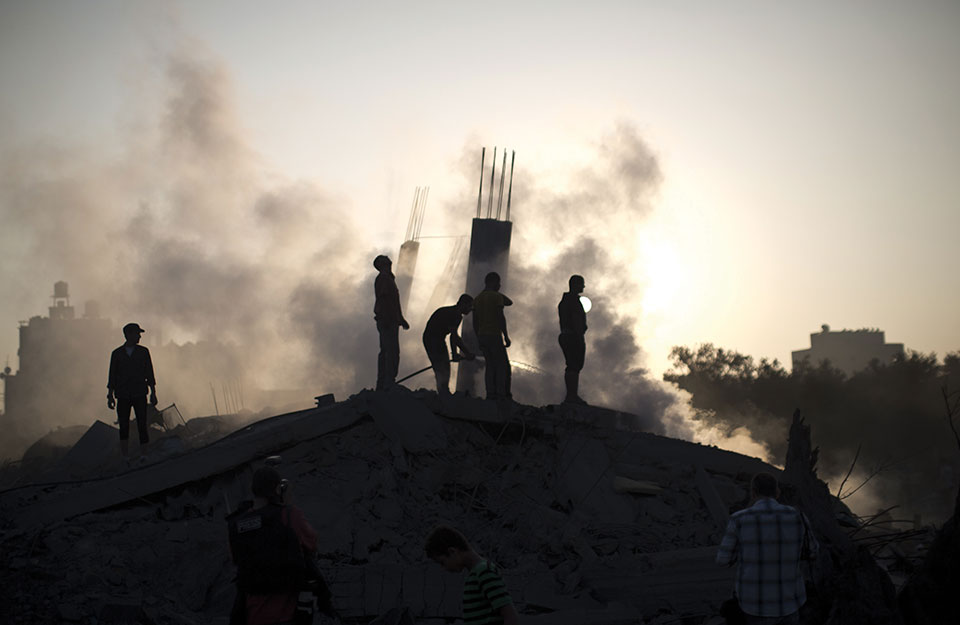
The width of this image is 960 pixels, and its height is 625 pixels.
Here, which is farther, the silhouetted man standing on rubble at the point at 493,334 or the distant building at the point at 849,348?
the distant building at the point at 849,348

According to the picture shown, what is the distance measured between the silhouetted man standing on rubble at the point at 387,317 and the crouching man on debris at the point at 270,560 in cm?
625

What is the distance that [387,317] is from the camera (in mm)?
11078

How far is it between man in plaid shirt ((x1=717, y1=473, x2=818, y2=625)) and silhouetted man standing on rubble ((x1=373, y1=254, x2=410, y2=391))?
6.51m

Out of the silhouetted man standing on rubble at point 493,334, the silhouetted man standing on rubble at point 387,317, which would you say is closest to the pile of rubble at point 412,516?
the silhouetted man standing on rubble at point 387,317

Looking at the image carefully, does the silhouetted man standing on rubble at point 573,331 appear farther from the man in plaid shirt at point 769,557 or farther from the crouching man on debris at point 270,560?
the crouching man on debris at point 270,560

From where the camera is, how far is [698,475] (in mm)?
11164

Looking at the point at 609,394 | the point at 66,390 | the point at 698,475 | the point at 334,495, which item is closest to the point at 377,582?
the point at 334,495

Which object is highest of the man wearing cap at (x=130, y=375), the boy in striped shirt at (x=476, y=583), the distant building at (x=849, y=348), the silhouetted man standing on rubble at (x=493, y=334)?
the distant building at (x=849, y=348)

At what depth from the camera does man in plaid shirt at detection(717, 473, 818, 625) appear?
487 centimetres

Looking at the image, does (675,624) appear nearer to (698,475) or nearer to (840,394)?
(698,475)

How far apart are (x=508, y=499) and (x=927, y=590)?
5743 mm

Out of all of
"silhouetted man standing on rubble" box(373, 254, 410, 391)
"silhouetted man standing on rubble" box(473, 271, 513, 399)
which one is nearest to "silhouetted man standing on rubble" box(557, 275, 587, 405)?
"silhouetted man standing on rubble" box(473, 271, 513, 399)

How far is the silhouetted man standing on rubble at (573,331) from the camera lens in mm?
11977

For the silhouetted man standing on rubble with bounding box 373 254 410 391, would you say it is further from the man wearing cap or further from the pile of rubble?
the man wearing cap
